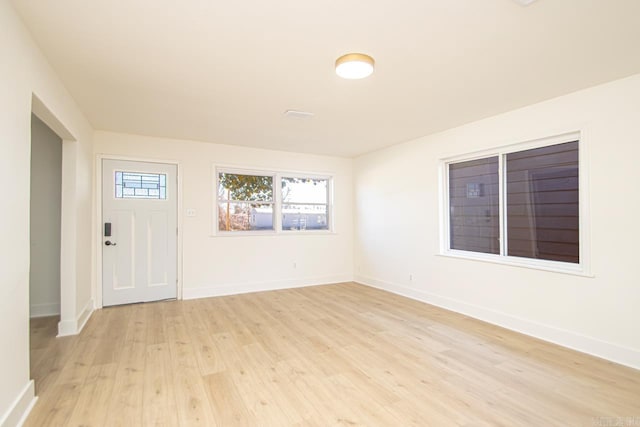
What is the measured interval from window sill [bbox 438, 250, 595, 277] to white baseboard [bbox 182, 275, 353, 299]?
2.38 m

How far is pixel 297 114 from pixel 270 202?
224 centimetres

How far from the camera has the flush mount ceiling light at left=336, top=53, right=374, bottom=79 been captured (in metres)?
2.34

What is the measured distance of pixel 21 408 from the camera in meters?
1.93

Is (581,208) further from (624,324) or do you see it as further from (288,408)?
(288,408)

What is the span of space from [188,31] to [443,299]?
4.24m

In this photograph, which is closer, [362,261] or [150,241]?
[150,241]

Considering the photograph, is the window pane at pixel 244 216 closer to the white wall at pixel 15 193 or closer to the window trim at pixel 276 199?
the window trim at pixel 276 199

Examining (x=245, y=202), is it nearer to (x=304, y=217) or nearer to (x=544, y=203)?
(x=304, y=217)

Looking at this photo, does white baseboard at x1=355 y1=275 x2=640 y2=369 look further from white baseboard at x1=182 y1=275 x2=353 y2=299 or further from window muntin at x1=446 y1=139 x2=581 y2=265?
white baseboard at x1=182 y1=275 x2=353 y2=299

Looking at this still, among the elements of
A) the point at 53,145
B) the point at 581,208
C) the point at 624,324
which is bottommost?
the point at 624,324

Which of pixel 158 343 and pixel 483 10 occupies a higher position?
pixel 483 10

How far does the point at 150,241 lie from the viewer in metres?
4.67

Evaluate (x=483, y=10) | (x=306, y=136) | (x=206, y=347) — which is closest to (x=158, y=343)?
(x=206, y=347)

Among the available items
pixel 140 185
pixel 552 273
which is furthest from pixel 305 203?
pixel 552 273
